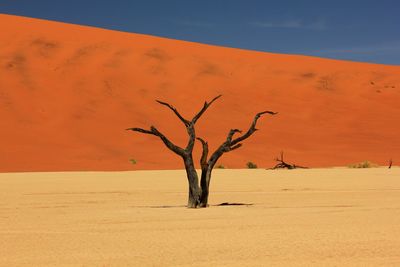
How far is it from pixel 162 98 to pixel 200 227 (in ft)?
126

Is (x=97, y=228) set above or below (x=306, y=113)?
below

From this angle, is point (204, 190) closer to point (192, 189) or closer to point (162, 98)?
point (192, 189)

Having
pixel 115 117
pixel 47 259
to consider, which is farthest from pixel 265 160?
pixel 47 259

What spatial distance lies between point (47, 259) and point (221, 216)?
460 cm

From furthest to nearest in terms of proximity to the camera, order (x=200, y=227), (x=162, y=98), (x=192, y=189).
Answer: (x=162, y=98) < (x=192, y=189) < (x=200, y=227)

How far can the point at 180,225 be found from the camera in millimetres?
9758

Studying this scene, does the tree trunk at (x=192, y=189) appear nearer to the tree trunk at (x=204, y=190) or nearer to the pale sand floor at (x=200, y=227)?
the tree trunk at (x=204, y=190)

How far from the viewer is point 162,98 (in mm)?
47562

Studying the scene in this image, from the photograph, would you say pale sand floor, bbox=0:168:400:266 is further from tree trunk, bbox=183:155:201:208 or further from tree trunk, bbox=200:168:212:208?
tree trunk, bbox=200:168:212:208

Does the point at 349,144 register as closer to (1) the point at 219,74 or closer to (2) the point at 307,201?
(1) the point at 219,74

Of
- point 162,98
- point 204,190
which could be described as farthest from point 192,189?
point 162,98

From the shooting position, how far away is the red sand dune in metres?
36.4

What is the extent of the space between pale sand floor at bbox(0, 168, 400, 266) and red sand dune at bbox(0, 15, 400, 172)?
16.0 m

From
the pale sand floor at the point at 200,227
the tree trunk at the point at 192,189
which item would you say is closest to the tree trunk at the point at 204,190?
the tree trunk at the point at 192,189
